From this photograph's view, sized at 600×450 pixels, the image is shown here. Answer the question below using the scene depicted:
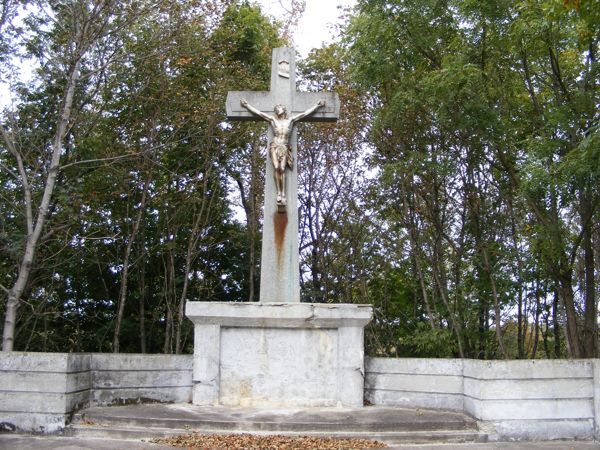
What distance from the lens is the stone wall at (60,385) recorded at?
7.03m

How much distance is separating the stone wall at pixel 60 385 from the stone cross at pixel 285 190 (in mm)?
2124

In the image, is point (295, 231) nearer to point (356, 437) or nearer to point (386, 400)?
point (386, 400)

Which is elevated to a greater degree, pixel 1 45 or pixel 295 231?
pixel 1 45

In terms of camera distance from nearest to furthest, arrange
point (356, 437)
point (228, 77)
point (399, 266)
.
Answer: point (356, 437) → point (228, 77) → point (399, 266)

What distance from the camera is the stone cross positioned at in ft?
29.0

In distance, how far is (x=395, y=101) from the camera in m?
13.6

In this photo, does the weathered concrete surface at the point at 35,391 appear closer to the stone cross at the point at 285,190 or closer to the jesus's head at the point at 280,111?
the stone cross at the point at 285,190

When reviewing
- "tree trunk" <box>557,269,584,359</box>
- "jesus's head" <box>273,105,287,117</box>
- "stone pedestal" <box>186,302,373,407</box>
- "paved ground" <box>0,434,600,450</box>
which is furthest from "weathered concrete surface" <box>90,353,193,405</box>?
"tree trunk" <box>557,269,584,359</box>

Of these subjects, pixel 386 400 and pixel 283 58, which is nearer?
pixel 386 400

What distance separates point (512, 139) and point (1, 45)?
11.2 m

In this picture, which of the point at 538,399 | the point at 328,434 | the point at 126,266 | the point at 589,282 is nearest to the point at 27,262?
the point at 126,266

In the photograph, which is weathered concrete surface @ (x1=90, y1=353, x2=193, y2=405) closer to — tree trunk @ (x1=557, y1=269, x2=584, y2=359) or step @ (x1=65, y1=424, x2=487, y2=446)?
step @ (x1=65, y1=424, x2=487, y2=446)

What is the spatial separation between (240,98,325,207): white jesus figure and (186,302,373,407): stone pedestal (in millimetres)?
1892

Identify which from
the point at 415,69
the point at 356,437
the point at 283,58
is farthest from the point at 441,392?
the point at 415,69
